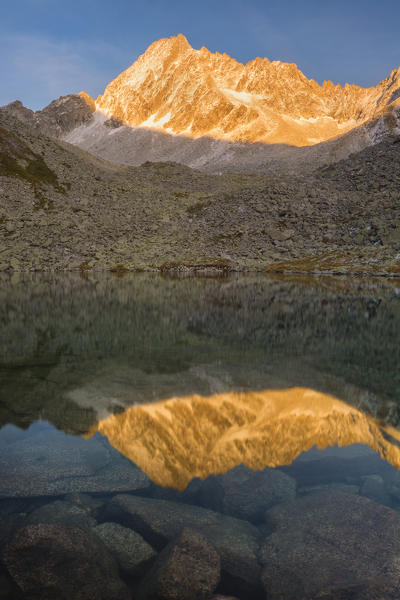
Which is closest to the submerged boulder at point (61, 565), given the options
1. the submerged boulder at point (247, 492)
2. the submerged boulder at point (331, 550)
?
the submerged boulder at point (331, 550)

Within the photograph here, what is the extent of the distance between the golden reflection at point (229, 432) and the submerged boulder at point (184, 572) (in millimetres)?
1861

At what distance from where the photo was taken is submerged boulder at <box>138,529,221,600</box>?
17.6 ft

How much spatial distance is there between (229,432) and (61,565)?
489 cm

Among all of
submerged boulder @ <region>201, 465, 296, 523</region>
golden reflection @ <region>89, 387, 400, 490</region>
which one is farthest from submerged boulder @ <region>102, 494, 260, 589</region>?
golden reflection @ <region>89, 387, 400, 490</region>

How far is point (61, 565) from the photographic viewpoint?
5699 millimetres

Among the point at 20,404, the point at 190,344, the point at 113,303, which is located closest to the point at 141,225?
the point at 113,303

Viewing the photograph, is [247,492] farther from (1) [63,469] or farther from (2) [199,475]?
(1) [63,469]

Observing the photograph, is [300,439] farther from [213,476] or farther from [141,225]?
[141,225]

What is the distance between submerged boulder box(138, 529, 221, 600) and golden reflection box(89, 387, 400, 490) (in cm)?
186

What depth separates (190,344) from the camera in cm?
2186

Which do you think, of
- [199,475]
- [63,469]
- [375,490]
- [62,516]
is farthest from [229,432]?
[62,516]

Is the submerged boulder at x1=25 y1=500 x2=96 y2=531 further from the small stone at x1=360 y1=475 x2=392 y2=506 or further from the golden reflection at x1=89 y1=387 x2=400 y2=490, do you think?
the small stone at x1=360 y1=475 x2=392 y2=506

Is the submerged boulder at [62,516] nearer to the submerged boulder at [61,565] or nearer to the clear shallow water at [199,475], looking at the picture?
the clear shallow water at [199,475]

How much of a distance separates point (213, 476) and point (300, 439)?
2.55 meters
